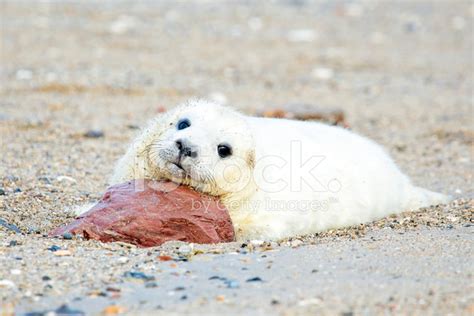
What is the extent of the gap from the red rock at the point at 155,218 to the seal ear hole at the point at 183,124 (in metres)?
0.35

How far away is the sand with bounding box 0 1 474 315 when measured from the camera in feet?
11.7

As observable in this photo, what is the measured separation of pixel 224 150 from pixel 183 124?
1.05 ft

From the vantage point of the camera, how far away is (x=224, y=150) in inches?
187

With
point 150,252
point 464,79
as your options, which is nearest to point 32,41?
point 464,79

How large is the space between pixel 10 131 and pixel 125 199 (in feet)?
11.0

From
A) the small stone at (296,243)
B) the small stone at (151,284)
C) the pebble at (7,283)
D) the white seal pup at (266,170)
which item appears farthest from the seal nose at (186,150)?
the pebble at (7,283)

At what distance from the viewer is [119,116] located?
896 cm

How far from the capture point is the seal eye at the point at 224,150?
15.5 feet

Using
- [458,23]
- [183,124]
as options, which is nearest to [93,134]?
[183,124]

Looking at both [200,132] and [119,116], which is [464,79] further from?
[200,132]

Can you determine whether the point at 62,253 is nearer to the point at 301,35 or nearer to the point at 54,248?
the point at 54,248

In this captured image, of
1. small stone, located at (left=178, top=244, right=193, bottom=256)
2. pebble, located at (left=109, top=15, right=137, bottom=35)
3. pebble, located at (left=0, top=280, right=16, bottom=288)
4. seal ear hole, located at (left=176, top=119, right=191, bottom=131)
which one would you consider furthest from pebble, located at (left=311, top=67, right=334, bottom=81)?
pebble, located at (left=0, top=280, right=16, bottom=288)

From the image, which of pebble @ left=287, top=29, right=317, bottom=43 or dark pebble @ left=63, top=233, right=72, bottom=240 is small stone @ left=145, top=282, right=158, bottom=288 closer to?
dark pebble @ left=63, top=233, right=72, bottom=240

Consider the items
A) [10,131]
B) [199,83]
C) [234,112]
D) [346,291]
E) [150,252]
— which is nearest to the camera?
[346,291]
